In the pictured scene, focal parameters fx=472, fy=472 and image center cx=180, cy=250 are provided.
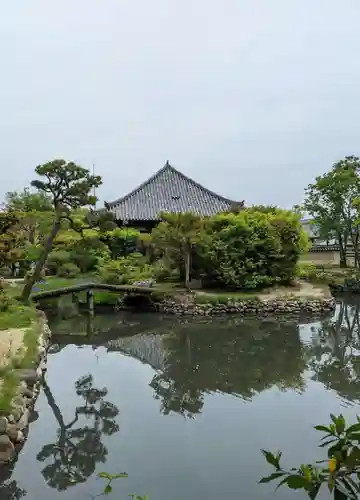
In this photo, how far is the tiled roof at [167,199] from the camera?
87.3ft

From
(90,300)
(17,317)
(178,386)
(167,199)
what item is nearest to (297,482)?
(178,386)

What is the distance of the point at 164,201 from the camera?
27.7m

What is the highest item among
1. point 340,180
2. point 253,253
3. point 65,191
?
point 340,180

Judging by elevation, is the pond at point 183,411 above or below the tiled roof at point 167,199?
below

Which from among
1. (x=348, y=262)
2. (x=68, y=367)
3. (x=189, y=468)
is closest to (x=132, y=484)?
(x=189, y=468)

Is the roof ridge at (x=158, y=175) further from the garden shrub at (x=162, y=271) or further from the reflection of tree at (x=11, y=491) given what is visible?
the reflection of tree at (x=11, y=491)

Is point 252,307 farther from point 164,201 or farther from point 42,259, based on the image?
point 164,201

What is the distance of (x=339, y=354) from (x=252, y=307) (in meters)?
6.61

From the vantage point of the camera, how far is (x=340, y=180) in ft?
88.4

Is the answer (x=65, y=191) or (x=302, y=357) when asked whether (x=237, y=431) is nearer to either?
(x=302, y=357)

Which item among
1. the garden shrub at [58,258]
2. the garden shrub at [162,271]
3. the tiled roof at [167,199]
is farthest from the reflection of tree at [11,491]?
the tiled roof at [167,199]

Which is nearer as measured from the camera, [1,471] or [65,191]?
[1,471]

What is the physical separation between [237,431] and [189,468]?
1.29 metres

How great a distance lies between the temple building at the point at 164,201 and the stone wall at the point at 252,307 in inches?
348
